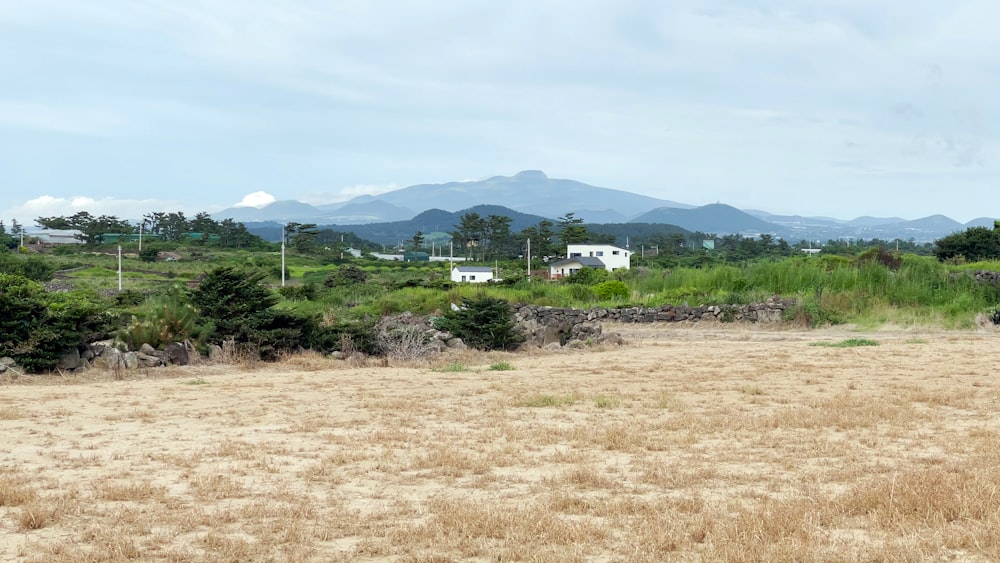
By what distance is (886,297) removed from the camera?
2375 cm

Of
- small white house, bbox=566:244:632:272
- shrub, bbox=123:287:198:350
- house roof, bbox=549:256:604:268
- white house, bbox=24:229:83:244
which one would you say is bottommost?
shrub, bbox=123:287:198:350

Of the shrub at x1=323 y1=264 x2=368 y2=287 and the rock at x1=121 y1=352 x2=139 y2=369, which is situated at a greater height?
the shrub at x1=323 y1=264 x2=368 y2=287

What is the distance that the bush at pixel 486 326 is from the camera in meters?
17.8

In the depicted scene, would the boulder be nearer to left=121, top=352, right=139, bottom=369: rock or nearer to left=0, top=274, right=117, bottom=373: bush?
left=121, top=352, right=139, bottom=369: rock

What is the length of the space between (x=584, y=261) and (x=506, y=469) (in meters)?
61.8

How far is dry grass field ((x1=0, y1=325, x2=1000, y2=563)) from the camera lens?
4355mm

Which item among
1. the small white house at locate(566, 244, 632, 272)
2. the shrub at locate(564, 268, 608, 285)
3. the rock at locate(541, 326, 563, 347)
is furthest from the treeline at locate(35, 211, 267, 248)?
the rock at locate(541, 326, 563, 347)

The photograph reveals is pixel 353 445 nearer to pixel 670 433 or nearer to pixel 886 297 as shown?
pixel 670 433

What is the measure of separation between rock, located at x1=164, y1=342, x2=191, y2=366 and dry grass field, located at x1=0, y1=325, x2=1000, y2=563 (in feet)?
7.30

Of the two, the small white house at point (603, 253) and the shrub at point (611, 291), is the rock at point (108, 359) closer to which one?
the shrub at point (611, 291)

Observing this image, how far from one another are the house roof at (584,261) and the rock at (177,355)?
50.1 metres

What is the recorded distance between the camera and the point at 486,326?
17.8 meters

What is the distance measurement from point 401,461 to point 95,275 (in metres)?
50.3

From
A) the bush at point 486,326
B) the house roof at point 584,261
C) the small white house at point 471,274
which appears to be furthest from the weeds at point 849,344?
the house roof at point 584,261
